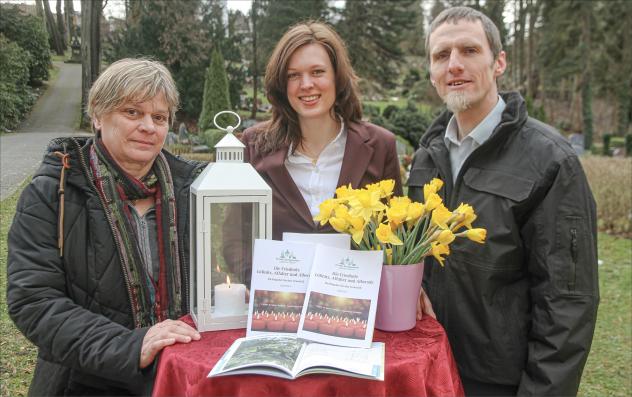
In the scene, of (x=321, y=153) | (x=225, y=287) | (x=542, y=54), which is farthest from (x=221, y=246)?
(x=542, y=54)

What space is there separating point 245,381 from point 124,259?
2.19 feet

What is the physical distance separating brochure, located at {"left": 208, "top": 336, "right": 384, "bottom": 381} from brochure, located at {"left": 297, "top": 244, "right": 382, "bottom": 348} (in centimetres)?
4

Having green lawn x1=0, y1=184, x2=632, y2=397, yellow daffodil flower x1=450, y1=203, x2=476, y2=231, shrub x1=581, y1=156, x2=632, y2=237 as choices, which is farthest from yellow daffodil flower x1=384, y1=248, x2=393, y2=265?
shrub x1=581, y1=156, x2=632, y2=237

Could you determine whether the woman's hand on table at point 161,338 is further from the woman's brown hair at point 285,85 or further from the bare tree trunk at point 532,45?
the bare tree trunk at point 532,45

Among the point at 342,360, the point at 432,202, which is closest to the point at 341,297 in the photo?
the point at 342,360

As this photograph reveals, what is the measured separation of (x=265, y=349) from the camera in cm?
144

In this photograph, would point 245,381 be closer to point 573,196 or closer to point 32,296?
point 32,296

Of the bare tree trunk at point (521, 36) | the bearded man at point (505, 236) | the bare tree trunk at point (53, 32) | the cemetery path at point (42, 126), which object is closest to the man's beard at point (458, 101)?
the bearded man at point (505, 236)

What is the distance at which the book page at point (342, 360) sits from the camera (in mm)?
→ 1341

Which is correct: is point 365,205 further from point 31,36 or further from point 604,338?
point 604,338

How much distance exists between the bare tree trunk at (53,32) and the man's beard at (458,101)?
2.00 metres

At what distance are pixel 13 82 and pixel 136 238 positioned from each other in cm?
136

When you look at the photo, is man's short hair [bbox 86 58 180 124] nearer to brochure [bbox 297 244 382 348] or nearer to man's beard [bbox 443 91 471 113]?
brochure [bbox 297 244 382 348]

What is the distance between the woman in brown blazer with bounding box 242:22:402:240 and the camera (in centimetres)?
230
